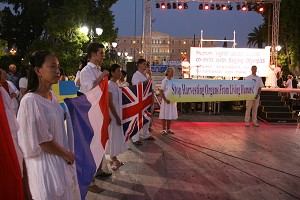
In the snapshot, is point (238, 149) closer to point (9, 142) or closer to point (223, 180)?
point (223, 180)

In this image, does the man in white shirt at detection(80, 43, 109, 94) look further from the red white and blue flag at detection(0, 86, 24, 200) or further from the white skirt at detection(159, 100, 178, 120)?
the white skirt at detection(159, 100, 178, 120)

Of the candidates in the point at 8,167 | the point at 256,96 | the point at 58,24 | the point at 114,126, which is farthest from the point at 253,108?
the point at 58,24

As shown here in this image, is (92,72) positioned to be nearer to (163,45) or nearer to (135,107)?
(135,107)

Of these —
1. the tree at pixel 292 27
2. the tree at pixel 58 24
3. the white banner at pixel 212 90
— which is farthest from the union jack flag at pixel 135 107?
the tree at pixel 292 27

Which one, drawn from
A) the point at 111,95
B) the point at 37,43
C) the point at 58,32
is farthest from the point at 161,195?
the point at 37,43

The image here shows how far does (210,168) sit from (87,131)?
3.02m

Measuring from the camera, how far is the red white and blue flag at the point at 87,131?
139 inches

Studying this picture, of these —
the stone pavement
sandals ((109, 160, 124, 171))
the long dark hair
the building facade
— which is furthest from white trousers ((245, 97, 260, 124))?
the building facade

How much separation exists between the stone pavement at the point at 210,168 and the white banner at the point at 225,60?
6.42m

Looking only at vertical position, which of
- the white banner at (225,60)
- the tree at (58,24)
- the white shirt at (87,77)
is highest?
the tree at (58,24)

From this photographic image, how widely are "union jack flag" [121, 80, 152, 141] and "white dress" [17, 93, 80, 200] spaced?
3.61 m

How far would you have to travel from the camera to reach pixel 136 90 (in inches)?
270

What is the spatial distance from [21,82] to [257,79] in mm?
7076

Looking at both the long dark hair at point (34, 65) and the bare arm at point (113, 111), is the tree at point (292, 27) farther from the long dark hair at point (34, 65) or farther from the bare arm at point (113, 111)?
the long dark hair at point (34, 65)
